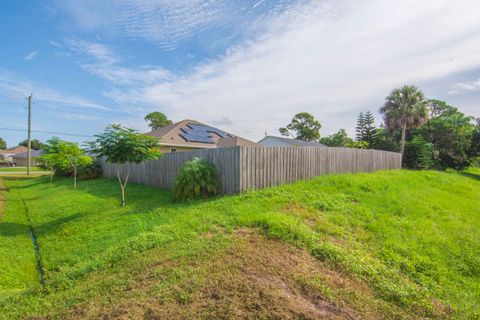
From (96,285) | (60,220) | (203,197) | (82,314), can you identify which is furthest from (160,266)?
(60,220)

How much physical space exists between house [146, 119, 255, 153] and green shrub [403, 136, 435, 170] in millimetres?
13242

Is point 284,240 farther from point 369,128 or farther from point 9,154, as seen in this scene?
point 9,154

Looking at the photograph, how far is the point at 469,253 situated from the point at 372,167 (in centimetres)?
842

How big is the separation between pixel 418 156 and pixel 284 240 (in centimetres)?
Answer: 2140

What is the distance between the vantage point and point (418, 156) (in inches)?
802

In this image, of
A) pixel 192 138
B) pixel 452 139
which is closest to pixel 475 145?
pixel 452 139

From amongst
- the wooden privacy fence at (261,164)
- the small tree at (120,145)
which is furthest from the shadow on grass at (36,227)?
the wooden privacy fence at (261,164)

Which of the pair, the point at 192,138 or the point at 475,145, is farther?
the point at 475,145

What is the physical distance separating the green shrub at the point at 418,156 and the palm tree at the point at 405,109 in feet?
2.09

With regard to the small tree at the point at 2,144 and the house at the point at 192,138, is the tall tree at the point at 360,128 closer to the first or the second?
the house at the point at 192,138

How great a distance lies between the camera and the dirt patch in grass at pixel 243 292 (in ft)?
7.86

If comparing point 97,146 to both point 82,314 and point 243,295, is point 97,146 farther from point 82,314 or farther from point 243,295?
point 243,295

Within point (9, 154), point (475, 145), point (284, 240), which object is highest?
point (475, 145)

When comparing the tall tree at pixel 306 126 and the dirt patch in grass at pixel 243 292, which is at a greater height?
the tall tree at pixel 306 126
